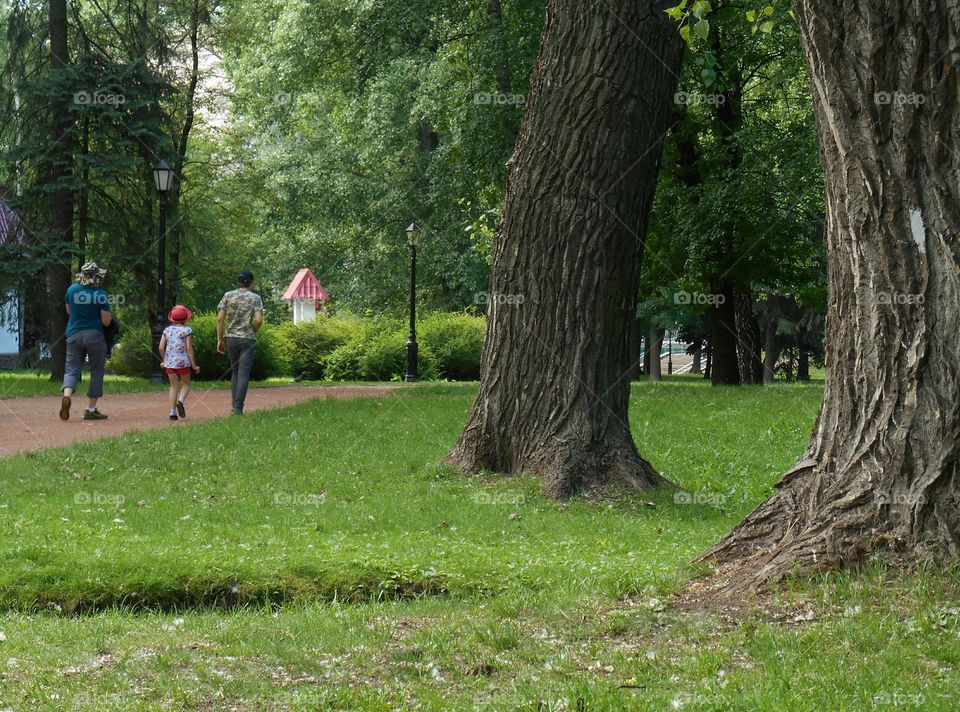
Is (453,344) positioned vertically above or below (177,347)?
above

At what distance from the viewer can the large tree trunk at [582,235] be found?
34.0 ft

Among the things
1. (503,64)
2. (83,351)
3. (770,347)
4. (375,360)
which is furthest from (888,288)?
(770,347)

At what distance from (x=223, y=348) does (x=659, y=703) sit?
12594 mm

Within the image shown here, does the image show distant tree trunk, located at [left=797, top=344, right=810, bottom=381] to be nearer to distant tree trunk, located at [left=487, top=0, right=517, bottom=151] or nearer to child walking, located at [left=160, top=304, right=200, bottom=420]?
distant tree trunk, located at [left=487, top=0, right=517, bottom=151]

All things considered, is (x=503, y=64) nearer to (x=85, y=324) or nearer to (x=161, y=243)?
(x=161, y=243)

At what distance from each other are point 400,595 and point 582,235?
4.50 m

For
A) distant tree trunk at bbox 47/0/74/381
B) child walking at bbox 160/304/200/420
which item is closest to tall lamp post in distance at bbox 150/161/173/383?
distant tree trunk at bbox 47/0/74/381

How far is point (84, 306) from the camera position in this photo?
16.0m

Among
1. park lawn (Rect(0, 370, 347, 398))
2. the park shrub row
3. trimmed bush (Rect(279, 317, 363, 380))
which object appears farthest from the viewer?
trimmed bush (Rect(279, 317, 363, 380))

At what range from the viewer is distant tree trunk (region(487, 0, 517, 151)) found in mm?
23297

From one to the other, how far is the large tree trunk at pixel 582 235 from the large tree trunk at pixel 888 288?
15.5ft

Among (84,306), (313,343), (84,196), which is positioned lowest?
(313,343)

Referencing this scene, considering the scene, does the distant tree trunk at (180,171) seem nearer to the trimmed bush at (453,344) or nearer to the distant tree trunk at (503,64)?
the trimmed bush at (453,344)

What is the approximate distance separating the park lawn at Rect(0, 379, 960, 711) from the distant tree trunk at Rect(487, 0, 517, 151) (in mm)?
12062
